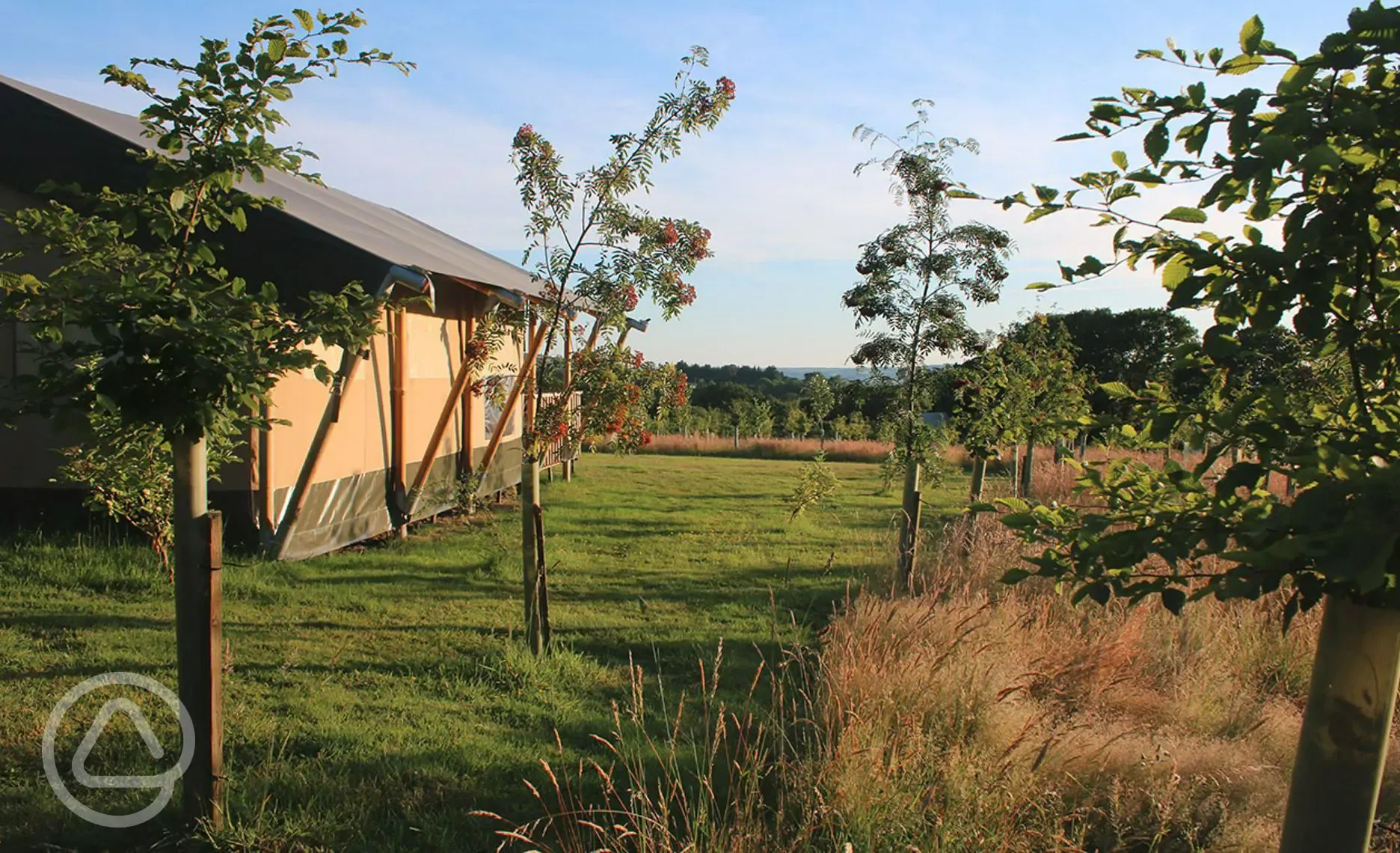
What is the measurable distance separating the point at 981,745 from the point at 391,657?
365cm

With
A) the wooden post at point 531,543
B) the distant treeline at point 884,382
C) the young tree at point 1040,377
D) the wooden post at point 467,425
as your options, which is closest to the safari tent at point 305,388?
the wooden post at point 531,543

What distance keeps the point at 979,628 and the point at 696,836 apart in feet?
9.45

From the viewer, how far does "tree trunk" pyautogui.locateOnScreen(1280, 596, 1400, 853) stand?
7.00 ft

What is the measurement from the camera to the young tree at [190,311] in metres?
3.11

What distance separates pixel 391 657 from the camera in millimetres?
6188

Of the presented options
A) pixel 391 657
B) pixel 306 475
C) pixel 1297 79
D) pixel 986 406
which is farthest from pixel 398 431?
pixel 1297 79

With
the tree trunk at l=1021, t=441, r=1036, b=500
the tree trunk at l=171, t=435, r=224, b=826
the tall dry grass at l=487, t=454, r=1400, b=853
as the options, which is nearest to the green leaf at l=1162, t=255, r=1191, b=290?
the tall dry grass at l=487, t=454, r=1400, b=853

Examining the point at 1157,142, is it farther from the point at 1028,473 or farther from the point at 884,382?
the point at 1028,473

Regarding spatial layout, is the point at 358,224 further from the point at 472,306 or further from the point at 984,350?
the point at 984,350

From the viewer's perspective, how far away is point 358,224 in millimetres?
9688

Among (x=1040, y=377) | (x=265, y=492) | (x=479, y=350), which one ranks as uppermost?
(x=1040, y=377)

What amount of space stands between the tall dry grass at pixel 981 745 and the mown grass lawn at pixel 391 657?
1.48 ft

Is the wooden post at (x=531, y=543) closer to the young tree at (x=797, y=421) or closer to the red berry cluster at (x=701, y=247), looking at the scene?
the red berry cluster at (x=701, y=247)

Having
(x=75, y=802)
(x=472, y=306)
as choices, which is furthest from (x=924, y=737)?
(x=472, y=306)
